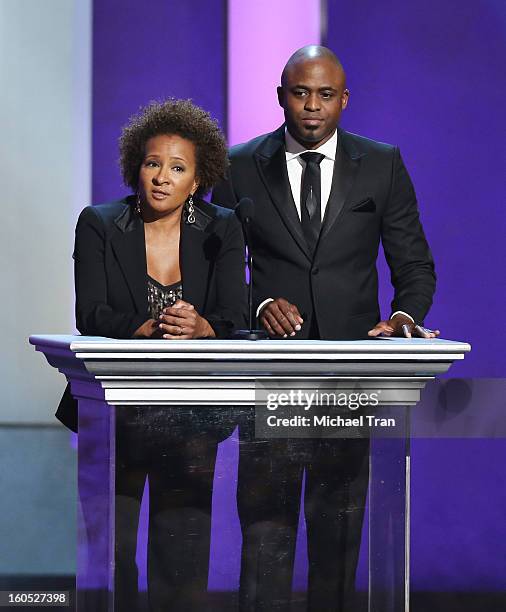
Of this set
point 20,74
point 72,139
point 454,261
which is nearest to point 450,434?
point 454,261

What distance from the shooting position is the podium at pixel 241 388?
2.85m

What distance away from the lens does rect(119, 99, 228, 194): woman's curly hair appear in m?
3.38

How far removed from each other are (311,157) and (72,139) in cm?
154

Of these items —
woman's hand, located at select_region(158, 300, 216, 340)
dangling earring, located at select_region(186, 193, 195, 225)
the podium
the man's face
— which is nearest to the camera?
the podium

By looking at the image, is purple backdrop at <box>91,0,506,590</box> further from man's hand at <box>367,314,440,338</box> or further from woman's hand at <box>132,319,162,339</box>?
woman's hand at <box>132,319,162,339</box>

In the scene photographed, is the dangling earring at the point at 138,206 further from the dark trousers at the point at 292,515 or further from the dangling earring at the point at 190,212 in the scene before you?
the dark trousers at the point at 292,515

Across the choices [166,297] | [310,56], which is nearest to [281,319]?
[166,297]

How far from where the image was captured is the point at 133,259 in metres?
3.26

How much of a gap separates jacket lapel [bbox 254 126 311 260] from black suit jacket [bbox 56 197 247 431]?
34 centimetres

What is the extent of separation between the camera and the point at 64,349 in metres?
2.92

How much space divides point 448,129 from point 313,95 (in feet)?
4.84

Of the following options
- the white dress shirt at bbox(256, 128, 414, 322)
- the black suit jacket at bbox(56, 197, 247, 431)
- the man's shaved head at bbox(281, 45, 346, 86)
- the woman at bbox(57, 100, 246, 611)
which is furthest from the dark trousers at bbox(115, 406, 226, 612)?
the man's shaved head at bbox(281, 45, 346, 86)

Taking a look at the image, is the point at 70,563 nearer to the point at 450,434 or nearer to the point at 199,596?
the point at 199,596

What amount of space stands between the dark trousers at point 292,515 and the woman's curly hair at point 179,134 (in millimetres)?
810
